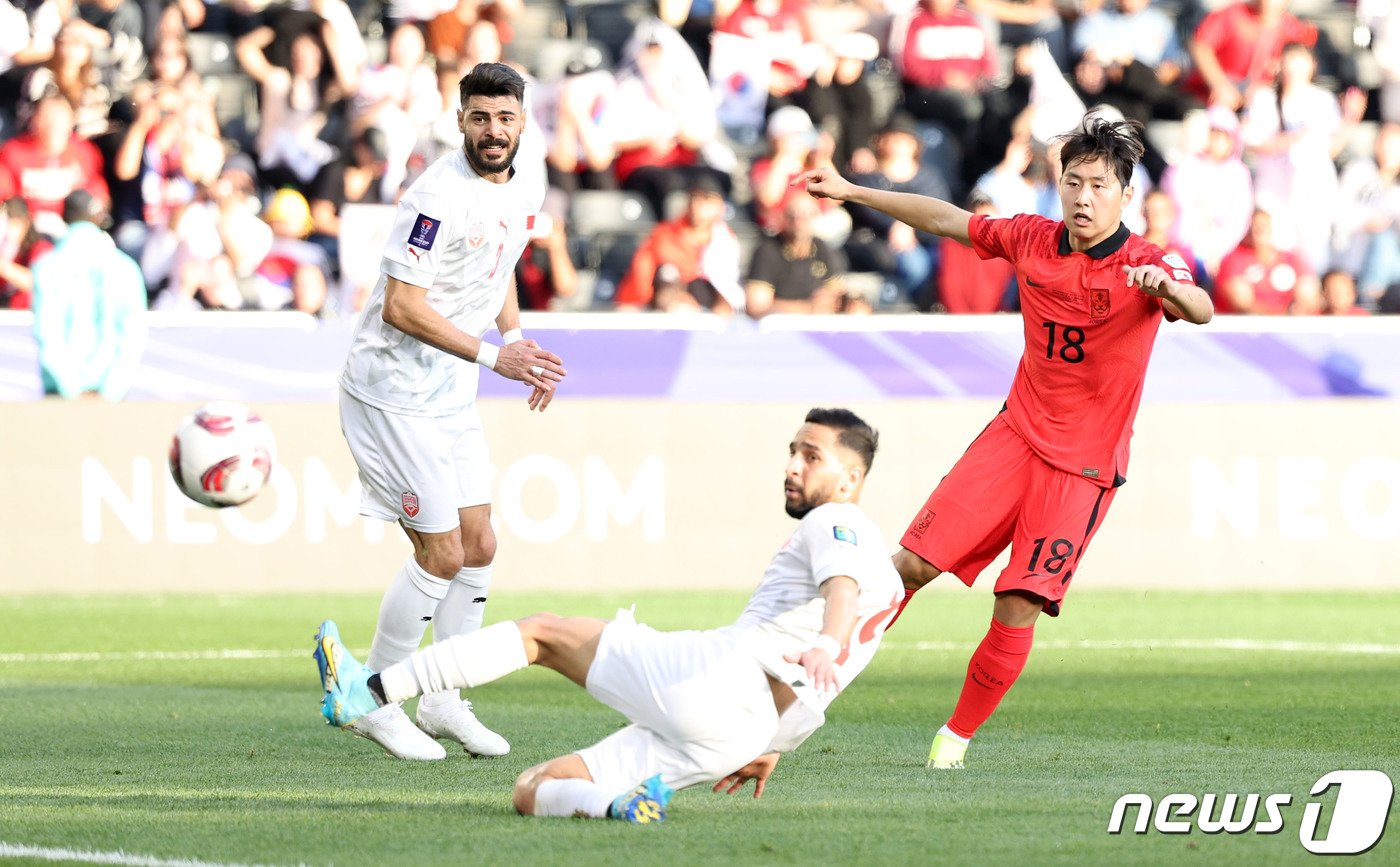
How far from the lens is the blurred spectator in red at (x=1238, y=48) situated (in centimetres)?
1788

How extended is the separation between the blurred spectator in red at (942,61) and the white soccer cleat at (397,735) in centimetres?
1156

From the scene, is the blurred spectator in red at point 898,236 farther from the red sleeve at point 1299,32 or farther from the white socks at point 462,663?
the white socks at point 462,663

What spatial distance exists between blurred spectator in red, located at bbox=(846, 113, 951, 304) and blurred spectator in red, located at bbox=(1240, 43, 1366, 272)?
2.73 metres

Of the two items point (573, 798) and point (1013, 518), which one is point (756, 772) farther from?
point (1013, 518)

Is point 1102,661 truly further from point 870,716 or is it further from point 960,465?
point 960,465

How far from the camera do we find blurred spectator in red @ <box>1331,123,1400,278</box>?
55.1 ft

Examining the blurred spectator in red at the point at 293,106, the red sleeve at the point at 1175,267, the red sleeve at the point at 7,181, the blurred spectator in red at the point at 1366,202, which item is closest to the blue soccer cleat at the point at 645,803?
the red sleeve at the point at 1175,267

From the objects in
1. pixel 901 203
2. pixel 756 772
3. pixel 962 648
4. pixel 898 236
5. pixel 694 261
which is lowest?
pixel 962 648

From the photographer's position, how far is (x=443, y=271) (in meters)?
7.12

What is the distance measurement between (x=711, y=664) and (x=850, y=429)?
0.71m

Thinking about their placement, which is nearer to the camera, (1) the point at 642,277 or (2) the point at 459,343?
(2) the point at 459,343

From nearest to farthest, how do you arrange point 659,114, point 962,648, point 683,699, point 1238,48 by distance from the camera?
1. point 683,699
2. point 962,648
3. point 659,114
4. point 1238,48

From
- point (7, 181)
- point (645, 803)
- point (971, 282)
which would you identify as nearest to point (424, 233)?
point (645, 803)

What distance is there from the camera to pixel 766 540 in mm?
14039
